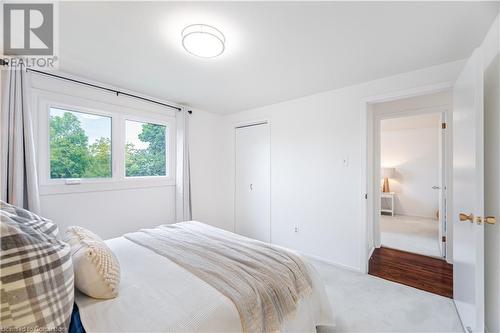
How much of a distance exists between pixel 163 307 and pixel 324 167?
2.58 m

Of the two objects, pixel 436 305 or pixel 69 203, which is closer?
pixel 436 305

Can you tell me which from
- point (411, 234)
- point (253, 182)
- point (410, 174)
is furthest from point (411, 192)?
point (253, 182)

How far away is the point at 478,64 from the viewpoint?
1.45 metres

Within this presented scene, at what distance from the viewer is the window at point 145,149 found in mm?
3137

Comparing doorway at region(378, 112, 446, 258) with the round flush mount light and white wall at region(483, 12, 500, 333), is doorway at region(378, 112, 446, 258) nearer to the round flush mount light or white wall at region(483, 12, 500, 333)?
white wall at region(483, 12, 500, 333)

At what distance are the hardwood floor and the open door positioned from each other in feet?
1.56

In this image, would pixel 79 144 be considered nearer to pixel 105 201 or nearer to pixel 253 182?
pixel 105 201

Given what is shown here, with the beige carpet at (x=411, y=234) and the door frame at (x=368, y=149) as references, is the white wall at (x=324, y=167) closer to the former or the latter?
the door frame at (x=368, y=149)

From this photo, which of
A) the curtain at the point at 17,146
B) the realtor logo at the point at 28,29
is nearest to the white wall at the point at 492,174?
the realtor logo at the point at 28,29

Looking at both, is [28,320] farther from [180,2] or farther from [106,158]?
[106,158]

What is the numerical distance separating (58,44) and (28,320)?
215 centimetres

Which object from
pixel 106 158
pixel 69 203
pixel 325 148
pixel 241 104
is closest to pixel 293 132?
pixel 325 148

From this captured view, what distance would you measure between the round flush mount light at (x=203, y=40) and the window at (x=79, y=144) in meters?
1.84

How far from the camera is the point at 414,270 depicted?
276 centimetres
